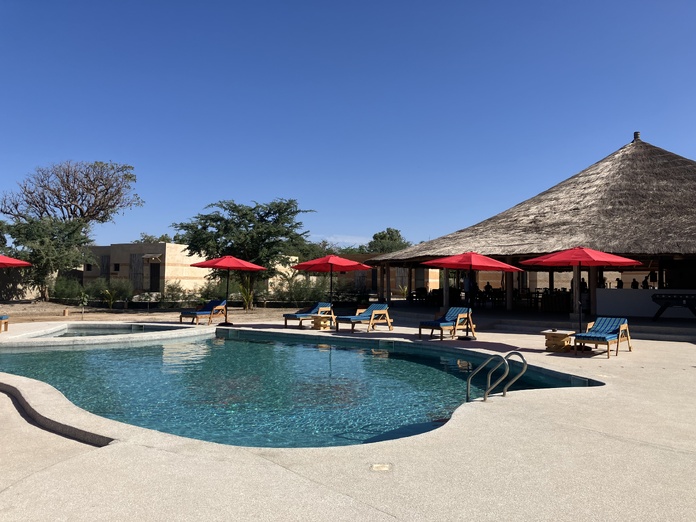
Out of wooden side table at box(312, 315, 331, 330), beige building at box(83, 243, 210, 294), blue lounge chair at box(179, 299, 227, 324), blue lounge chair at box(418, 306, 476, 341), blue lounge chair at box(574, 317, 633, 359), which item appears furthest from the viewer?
beige building at box(83, 243, 210, 294)

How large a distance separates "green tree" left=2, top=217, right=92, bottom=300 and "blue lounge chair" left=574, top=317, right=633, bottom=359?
21.9 meters

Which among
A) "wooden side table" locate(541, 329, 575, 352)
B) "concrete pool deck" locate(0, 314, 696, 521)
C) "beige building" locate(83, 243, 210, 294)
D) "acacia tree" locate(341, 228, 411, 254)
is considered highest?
"acacia tree" locate(341, 228, 411, 254)

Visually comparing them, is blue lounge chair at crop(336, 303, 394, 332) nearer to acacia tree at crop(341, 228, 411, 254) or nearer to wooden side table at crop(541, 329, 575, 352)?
wooden side table at crop(541, 329, 575, 352)

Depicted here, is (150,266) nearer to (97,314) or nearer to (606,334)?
(97,314)

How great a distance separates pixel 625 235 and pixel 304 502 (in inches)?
585

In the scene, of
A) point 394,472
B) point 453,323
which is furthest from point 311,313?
point 394,472

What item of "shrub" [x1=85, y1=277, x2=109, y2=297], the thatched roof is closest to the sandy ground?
"shrub" [x1=85, y1=277, x2=109, y2=297]

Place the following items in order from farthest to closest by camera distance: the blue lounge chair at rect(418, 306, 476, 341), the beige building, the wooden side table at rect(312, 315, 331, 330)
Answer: the beige building, the wooden side table at rect(312, 315, 331, 330), the blue lounge chair at rect(418, 306, 476, 341)

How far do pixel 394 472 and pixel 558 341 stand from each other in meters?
7.54

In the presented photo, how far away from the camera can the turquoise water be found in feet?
19.2

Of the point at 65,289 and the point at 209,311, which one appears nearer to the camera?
the point at 209,311

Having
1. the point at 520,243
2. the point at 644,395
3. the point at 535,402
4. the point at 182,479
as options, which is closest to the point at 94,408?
the point at 182,479

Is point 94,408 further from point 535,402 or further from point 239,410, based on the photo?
point 535,402

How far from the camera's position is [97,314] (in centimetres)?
1969
